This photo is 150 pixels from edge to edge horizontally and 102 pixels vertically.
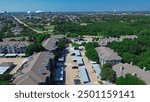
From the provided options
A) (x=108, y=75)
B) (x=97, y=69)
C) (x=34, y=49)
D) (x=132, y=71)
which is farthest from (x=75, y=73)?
(x=34, y=49)

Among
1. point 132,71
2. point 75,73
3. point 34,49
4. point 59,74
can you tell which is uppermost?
point 132,71

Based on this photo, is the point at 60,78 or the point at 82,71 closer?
Result: the point at 60,78

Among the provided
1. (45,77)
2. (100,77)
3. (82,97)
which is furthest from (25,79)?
(82,97)

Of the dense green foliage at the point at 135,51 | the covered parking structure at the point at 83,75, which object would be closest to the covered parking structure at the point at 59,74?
the covered parking structure at the point at 83,75

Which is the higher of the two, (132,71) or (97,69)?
(132,71)

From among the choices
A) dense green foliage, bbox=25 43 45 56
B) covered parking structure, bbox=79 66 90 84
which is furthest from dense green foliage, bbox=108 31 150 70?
dense green foliage, bbox=25 43 45 56

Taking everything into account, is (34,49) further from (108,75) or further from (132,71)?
(132,71)

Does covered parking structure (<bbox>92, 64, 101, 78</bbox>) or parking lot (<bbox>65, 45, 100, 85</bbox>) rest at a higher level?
covered parking structure (<bbox>92, 64, 101, 78</bbox>)

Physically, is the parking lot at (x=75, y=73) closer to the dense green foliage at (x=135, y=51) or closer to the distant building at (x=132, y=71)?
the distant building at (x=132, y=71)

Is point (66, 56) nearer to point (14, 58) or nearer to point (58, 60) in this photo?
point (58, 60)

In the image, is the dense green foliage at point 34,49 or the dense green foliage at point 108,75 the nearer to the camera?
the dense green foliage at point 108,75

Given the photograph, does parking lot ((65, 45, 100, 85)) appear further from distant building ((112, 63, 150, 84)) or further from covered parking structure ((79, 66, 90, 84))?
distant building ((112, 63, 150, 84))
